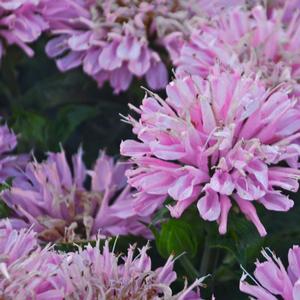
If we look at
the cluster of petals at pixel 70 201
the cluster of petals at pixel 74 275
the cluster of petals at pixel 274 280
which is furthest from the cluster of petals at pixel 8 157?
the cluster of petals at pixel 274 280

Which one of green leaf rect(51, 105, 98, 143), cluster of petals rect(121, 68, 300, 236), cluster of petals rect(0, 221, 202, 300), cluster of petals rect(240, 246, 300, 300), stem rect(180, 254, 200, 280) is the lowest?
stem rect(180, 254, 200, 280)

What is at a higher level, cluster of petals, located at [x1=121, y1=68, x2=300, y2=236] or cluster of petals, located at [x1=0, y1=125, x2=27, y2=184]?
cluster of petals, located at [x1=121, y1=68, x2=300, y2=236]

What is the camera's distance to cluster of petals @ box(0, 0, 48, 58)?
26.0 inches

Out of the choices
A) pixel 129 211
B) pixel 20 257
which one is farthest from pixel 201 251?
pixel 20 257

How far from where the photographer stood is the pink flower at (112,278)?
48 centimetres

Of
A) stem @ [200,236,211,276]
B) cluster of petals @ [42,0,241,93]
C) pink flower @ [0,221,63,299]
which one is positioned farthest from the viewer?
cluster of petals @ [42,0,241,93]

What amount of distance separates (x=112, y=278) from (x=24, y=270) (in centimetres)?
5

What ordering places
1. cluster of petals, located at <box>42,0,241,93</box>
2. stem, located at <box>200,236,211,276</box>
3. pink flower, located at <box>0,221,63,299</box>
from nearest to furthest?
pink flower, located at <box>0,221,63,299</box>
stem, located at <box>200,236,211,276</box>
cluster of petals, located at <box>42,0,241,93</box>

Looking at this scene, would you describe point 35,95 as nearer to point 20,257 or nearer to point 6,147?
point 6,147

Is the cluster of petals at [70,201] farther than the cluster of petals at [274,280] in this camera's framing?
Yes

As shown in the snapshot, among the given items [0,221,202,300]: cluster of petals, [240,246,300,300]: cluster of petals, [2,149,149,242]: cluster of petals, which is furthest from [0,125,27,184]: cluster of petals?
[240,246,300,300]: cluster of petals

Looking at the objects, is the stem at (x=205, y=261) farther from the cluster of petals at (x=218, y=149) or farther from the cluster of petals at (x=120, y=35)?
the cluster of petals at (x=120, y=35)

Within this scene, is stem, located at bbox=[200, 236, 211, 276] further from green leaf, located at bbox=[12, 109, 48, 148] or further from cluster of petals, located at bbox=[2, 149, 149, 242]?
green leaf, located at bbox=[12, 109, 48, 148]

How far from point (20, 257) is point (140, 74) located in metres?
0.22
